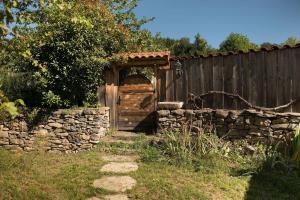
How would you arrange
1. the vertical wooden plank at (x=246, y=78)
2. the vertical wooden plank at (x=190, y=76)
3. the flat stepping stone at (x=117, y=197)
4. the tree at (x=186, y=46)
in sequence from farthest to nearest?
the tree at (x=186, y=46), the vertical wooden plank at (x=190, y=76), the vertical wooden plank at (x=246, y=78), the flat stepping stone at (x=117, y=197)

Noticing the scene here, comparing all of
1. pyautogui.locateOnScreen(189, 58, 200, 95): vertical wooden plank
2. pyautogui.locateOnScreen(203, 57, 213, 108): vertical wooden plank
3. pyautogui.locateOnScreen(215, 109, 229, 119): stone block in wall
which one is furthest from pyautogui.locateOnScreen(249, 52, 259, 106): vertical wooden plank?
pyautogui.locateOnScreen(189, 58, 200, 95): vertical wooden plank

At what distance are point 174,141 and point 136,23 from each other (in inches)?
367

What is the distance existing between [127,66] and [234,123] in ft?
13.3

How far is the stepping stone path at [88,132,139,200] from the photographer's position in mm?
6691

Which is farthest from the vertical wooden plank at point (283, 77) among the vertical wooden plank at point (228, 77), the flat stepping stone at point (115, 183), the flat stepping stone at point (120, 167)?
the flat stepping stone at point (115, 183)

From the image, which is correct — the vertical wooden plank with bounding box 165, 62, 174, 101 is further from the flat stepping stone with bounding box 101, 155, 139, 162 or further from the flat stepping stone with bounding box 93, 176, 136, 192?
the flat stepping stone with bounding box 93, 176, 136, 192

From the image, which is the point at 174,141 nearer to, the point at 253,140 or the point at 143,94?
the point at 253,140

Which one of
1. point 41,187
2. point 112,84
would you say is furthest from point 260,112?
point 41,187

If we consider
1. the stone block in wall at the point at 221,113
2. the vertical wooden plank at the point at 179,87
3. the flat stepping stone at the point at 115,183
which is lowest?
the flat stepping stone at the point at 115,183

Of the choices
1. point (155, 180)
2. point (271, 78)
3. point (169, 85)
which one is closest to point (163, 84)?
point (169, 85)

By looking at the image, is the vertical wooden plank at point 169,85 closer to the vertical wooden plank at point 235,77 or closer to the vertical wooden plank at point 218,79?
the vertical wooden plank at point 218,79

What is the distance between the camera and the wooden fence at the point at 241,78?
28.8ft

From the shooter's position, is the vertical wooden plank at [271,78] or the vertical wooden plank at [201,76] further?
the vertical wooden plank at [201,76]

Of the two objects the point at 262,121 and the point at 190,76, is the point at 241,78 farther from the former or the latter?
the point at 190,76
